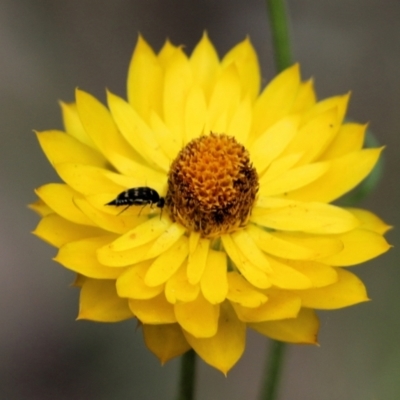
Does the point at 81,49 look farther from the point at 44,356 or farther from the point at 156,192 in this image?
the point at 156,192

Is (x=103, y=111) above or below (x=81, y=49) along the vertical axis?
below

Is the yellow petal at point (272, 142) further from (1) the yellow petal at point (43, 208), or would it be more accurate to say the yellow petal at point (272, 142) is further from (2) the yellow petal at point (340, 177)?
(1) the yellow petal at point (43, 208)

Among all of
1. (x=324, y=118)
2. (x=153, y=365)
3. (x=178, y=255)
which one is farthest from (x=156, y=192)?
(x=153, y=365)

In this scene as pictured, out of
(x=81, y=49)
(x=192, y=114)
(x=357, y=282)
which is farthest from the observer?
(x=81, y=49)

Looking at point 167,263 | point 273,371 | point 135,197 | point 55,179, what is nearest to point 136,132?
point 135,197

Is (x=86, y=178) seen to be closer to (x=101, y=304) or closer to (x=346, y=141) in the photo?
(x=101, y=304)

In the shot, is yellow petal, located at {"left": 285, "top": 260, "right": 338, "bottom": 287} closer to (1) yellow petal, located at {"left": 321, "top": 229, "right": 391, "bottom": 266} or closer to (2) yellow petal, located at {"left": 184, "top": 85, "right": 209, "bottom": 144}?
(1) yellow petal, located at {"left": 321, "top": 229, "right": 391, "bottom": 266}

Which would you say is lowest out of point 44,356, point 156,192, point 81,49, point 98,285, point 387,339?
point 44,356


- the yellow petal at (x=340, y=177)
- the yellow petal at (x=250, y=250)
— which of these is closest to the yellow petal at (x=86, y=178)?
the yellow petal at (x=250, y=250)
